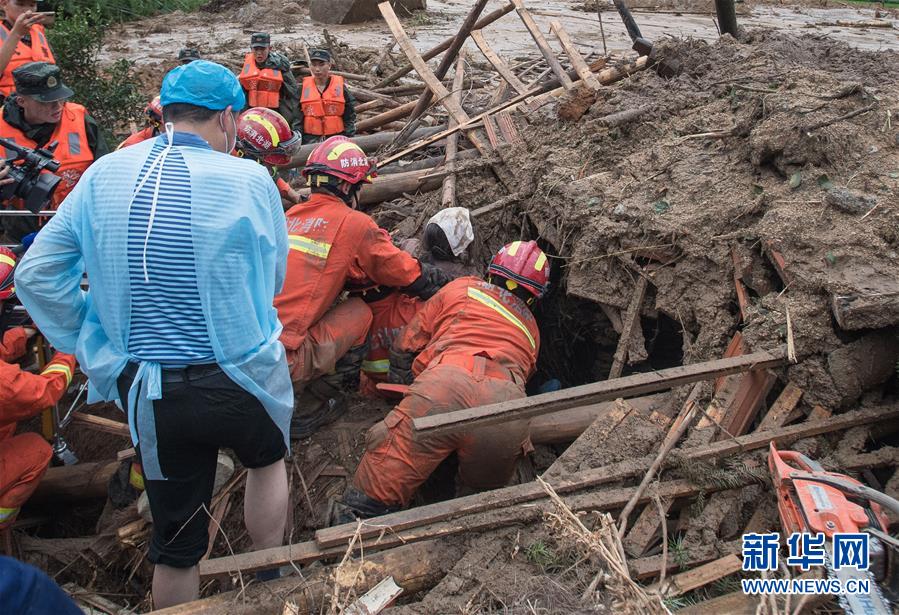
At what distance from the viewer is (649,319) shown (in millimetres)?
5191

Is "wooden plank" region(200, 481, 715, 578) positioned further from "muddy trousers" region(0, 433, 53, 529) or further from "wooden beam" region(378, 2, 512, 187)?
"wooden beam" region(378, 2, 512, 187)

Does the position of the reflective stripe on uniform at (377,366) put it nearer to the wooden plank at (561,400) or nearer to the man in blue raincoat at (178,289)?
the wooden plank at (561,400)

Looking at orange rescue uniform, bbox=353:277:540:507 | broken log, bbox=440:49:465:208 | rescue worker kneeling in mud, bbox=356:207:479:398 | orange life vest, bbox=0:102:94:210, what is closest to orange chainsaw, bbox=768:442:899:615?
orange rescue uniform, bbox=353:277:540:507

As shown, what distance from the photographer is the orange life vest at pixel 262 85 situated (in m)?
8.21

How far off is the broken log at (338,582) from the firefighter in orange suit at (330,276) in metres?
1.57

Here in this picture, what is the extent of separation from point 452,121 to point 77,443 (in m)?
4.38

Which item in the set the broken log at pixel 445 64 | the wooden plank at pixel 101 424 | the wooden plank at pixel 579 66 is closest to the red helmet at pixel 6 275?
the wooden plank at pixel 101 424

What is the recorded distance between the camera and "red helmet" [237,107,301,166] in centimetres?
517

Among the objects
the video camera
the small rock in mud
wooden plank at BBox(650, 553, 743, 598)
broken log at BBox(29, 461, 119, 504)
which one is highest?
the small rock in mud

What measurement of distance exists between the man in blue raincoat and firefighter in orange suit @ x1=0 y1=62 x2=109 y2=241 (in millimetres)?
2799

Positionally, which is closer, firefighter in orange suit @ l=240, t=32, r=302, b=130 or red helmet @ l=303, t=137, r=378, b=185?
red helmet @ l=303, t=137, r=378, b=185

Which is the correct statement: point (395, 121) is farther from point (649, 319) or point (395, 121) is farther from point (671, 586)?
point (671, 586)

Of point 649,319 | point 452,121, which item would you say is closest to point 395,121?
point 452,121

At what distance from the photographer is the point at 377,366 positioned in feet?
16.6
